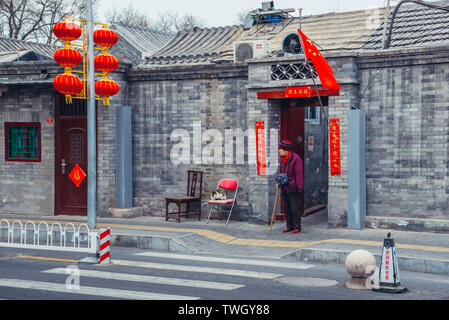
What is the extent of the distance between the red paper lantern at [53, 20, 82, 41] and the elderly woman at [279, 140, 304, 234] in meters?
4.81

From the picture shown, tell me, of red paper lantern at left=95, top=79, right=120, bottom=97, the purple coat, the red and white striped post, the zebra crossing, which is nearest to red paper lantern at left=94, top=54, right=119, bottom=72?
red paper lantern at left=95, top=79, right=120, bottom=97

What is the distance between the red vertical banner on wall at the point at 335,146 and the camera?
48.1ft

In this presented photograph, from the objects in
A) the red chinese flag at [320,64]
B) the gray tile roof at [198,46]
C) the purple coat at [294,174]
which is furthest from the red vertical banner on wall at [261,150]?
the gray tile roof at [198,46]

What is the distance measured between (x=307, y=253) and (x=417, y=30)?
829 centimetres

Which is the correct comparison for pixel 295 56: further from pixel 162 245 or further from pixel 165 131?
pixel 162 245

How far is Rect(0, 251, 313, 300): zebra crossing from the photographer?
357 inches

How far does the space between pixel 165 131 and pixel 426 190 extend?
21.2 feet

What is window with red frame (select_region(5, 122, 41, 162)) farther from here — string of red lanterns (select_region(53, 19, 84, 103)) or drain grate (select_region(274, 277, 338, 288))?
drain grate (select_region(274, 277, 338, 288))

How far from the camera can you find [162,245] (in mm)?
13477

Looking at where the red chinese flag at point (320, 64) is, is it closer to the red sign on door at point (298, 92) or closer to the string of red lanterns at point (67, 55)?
the red sign on door at point (298, 92)

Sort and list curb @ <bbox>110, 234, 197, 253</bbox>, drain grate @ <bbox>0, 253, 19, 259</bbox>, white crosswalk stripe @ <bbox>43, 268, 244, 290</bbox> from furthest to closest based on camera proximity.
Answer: curb @ <bbox>110, 234, 197, 253</bbox> < drain grate @ <bbox>0, 253, 19, 259</bbox> < white crosswalk stripe @ <bbox>43, 268, 244, 290</bbox>
